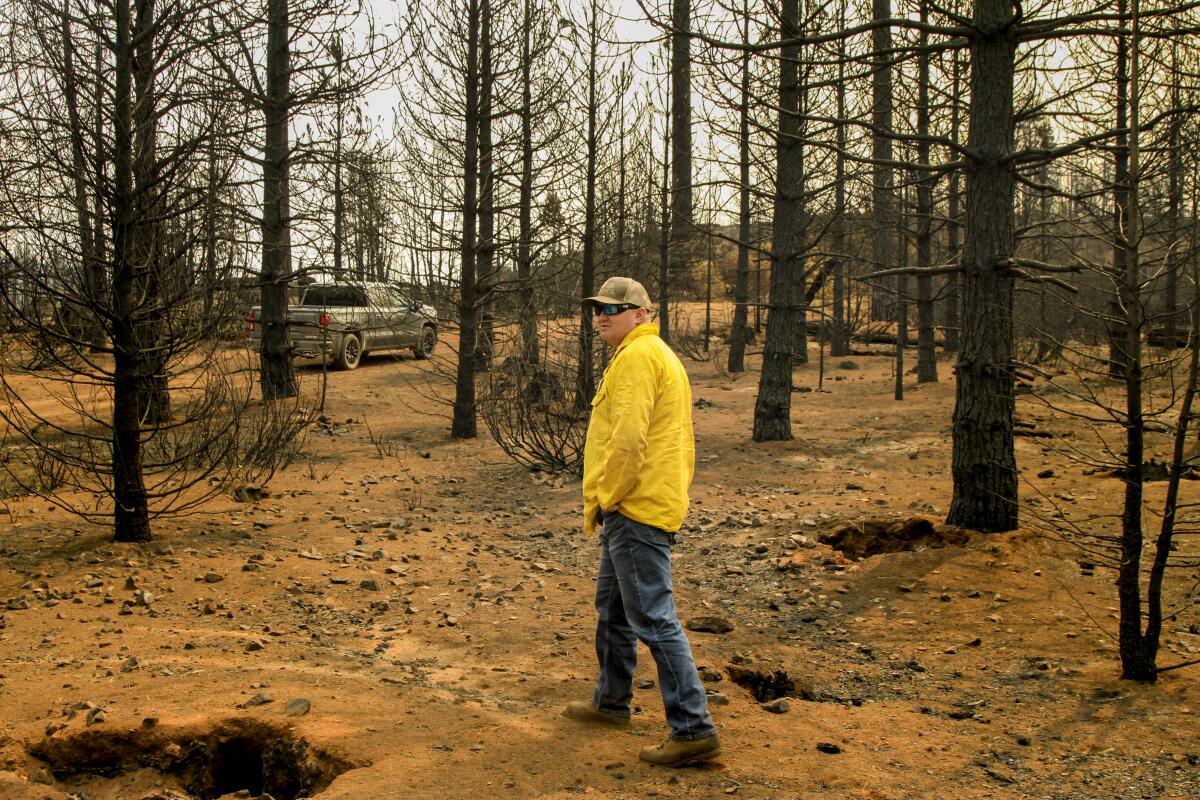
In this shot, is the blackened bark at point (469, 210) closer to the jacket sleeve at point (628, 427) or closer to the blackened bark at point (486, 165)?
the blackened bark at point (486, 165)

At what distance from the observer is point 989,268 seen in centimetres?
794

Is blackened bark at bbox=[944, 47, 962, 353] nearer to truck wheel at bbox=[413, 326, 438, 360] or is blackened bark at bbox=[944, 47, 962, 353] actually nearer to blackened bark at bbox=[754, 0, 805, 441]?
blackened bark at bbox=[754, 0, 805, 441]

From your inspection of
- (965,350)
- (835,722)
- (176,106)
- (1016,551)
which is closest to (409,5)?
(176,106)

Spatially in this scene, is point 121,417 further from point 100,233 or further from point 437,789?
point 437,789

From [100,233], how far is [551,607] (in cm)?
430

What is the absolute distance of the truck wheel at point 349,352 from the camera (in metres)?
24.5

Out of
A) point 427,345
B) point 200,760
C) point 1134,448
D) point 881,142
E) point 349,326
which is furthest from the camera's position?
point 427,345

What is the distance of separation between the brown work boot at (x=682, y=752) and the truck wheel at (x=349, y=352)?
21260 mm

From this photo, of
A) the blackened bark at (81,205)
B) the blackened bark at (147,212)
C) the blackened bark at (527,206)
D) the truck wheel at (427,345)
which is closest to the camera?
the blackened bark at (81,205)

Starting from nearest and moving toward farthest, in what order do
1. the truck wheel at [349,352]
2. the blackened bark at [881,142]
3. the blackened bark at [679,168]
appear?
the blackened bark at [881,142] → the blackened bark at [679,168] → the truck wheel at [349,352]

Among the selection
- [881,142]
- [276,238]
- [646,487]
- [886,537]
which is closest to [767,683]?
[646,487]

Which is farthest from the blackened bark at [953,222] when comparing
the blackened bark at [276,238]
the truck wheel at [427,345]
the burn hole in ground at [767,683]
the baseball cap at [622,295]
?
the truck wheel at [427,345]

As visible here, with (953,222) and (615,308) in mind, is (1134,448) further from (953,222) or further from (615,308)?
(953,222)

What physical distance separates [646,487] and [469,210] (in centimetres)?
1083
